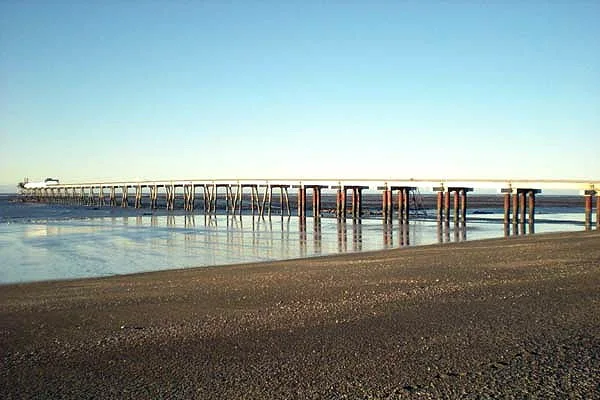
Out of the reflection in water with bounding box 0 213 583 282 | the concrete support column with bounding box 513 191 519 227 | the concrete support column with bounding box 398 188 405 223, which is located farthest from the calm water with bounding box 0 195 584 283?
the concrete support column with bounding box 513 191 519 227

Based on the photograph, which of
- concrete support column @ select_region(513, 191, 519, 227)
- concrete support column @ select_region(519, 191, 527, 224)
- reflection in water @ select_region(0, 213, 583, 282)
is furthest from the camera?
concrete support column @ select_region(519, 191, 527, 224)

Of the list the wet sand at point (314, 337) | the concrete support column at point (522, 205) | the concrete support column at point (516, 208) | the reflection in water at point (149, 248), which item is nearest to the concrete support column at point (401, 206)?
the concrete support column at point (516, 208)

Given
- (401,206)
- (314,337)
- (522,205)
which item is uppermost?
(314,337)

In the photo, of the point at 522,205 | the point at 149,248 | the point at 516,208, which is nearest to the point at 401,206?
the point at 516,208

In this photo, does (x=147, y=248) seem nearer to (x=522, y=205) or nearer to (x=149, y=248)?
(x=149, y=248)

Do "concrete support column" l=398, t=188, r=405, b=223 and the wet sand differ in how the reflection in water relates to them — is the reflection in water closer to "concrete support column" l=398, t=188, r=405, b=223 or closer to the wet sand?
the wet sand

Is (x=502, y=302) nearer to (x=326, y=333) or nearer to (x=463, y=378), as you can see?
(x=326, y=333)

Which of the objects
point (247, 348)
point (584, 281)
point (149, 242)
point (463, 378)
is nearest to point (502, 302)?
point (584, 281)

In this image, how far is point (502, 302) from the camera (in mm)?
9039

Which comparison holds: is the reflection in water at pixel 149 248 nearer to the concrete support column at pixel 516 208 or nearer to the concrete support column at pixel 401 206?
the concrete support column at pixel 401 206

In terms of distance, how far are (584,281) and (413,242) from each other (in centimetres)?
1412

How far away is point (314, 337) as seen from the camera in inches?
286

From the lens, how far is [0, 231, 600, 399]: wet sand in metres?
5.55

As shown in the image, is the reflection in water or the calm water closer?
the calm water
